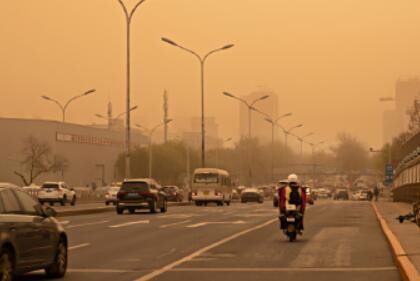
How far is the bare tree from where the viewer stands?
122 metres

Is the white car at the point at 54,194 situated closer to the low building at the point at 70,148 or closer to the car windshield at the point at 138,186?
the car windshield at the point at 138,186

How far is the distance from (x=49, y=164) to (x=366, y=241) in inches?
4098

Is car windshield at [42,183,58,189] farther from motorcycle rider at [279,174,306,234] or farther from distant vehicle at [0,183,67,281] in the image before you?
distant vehicle at [0,183,67,281]

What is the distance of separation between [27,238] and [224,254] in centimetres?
796

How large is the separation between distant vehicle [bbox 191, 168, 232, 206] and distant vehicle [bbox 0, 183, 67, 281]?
5894 cm

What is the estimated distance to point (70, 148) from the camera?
14288 centimetres

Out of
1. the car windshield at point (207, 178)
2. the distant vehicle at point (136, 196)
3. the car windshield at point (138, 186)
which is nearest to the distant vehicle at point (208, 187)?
the car windshield at point (207, 178)

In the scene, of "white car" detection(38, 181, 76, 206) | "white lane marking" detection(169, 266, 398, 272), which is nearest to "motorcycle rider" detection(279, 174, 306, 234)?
"white lane marking" detection(169, 266, 398, 272)

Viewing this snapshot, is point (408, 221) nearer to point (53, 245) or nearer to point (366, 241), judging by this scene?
point (366, 241)

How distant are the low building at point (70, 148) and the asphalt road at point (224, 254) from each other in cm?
9717

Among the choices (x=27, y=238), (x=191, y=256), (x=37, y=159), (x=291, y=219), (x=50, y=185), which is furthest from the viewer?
(x=37, y=159)

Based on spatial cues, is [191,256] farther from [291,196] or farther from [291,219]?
[291,196]

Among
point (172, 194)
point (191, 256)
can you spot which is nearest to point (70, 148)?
point (172, 194)

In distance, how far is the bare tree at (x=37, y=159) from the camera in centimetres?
12219
